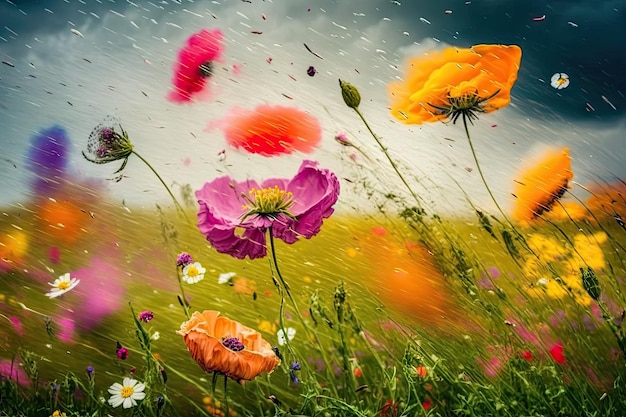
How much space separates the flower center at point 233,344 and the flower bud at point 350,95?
457 mm

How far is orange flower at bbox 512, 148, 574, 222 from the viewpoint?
3.66 ft

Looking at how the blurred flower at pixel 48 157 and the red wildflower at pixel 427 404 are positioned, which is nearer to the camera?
the red wildflower at pixel 427 404

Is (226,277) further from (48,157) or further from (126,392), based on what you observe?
(48,157)

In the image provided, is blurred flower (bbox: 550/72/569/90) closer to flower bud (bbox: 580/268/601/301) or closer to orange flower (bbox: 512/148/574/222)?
orange flower (bbox: 512/148/574/222)

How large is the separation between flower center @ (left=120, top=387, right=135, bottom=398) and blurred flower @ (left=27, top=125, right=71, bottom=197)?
402mm

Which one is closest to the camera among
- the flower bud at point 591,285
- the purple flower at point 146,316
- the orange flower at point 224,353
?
the orange flower at point 224,353

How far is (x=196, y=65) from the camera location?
126cm

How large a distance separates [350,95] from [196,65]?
0.31 meters

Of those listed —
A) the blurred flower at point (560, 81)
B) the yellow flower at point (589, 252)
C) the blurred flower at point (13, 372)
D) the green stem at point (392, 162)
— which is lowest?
the blurred flower at point (13, 372)

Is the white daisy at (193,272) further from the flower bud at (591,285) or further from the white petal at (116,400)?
the flower bud at (591,285)

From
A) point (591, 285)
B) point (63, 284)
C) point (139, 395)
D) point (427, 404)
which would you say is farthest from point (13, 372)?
point (591, 285)

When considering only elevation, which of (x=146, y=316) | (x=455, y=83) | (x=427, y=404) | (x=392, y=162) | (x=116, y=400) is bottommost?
(x=116, y=400)

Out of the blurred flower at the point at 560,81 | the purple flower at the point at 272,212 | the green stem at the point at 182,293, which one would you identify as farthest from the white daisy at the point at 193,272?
the blurred flower at the point at 560,81

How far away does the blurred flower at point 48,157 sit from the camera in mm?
1261
